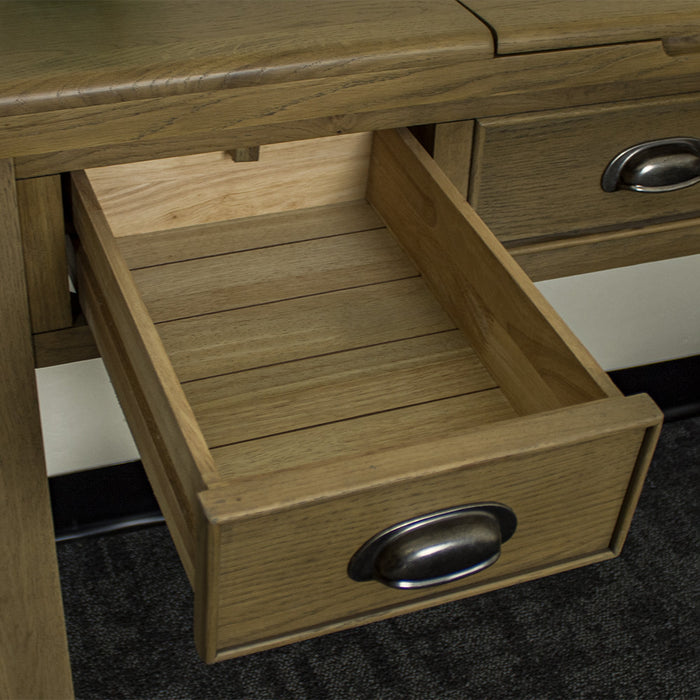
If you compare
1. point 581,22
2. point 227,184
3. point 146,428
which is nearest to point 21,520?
point 146,428

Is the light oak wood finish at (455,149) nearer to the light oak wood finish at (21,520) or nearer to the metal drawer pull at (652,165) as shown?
the metal drawer pull at (652,165)

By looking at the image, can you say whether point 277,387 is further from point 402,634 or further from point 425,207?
point 402,634

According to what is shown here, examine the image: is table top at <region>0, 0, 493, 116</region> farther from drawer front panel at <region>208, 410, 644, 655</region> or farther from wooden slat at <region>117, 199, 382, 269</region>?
drawer front panel at <region>208, 410, 644, 655</region>

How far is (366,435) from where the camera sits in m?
0.64

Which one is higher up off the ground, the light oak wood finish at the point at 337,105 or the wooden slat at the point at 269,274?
the light oak wood finish at the point at 337,105

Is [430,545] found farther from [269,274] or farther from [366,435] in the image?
[269,274]

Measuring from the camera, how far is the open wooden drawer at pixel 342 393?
50cm

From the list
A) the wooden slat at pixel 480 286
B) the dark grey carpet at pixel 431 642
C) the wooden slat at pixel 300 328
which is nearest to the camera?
the wooden slat at pixel 480 286

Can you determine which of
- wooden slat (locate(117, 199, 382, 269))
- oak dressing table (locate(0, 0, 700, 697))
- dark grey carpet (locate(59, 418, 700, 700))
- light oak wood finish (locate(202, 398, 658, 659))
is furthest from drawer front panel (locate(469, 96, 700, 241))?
dark grey carpet (locate(59, 418, 700, 700))

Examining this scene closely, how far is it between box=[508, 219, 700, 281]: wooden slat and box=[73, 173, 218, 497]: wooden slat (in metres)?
0.34

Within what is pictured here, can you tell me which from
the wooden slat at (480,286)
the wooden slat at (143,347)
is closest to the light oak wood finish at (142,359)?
the wooden slat at (143,347)

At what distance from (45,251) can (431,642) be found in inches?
25.2

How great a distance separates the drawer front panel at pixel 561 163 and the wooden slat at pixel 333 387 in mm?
124

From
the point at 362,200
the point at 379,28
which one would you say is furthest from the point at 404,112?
the point at 362,200
